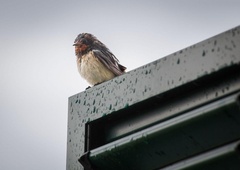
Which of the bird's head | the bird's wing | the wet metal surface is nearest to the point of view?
the wet metal surface

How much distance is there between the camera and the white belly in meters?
9.23

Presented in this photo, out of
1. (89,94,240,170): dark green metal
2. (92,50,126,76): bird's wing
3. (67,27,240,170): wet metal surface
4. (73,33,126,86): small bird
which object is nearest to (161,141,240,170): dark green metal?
(89,94,240,170): dark green metal

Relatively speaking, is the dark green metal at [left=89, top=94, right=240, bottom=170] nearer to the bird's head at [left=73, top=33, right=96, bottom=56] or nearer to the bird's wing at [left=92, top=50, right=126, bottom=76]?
the bird's wing at [left=92, top=50, right=126, bottom=76]

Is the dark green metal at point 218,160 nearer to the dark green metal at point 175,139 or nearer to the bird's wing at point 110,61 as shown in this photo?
the dark green metal at point 175,139

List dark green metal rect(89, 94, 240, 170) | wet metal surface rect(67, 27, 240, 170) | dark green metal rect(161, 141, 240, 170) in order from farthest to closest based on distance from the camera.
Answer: wet metal surface rect(67, 27, 240, 170)
dark green metal rect(89, 94, 240, 170)
dark green metal rect(161, 141, 240, 170)

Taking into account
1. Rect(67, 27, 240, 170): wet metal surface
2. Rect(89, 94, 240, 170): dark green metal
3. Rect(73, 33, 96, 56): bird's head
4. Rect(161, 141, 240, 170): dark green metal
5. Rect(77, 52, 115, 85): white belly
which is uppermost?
Rect(73, 33, 96, 56): bird's head

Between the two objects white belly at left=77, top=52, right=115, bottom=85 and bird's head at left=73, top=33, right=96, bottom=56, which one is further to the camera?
bird's head at left=73, top=33, right=96, bottom=56

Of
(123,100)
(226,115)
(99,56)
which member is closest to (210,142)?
(226,115)

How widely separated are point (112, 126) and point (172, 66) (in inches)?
18.3

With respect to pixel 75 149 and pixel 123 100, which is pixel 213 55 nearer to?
pixel 123 100

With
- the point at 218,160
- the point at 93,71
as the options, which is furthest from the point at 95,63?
the point at 218,160

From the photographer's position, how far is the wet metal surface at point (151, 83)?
241 cm

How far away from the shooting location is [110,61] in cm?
959

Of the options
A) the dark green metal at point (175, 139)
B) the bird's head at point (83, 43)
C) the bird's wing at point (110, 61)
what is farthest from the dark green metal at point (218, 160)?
the bird's head at point (83, 43)
